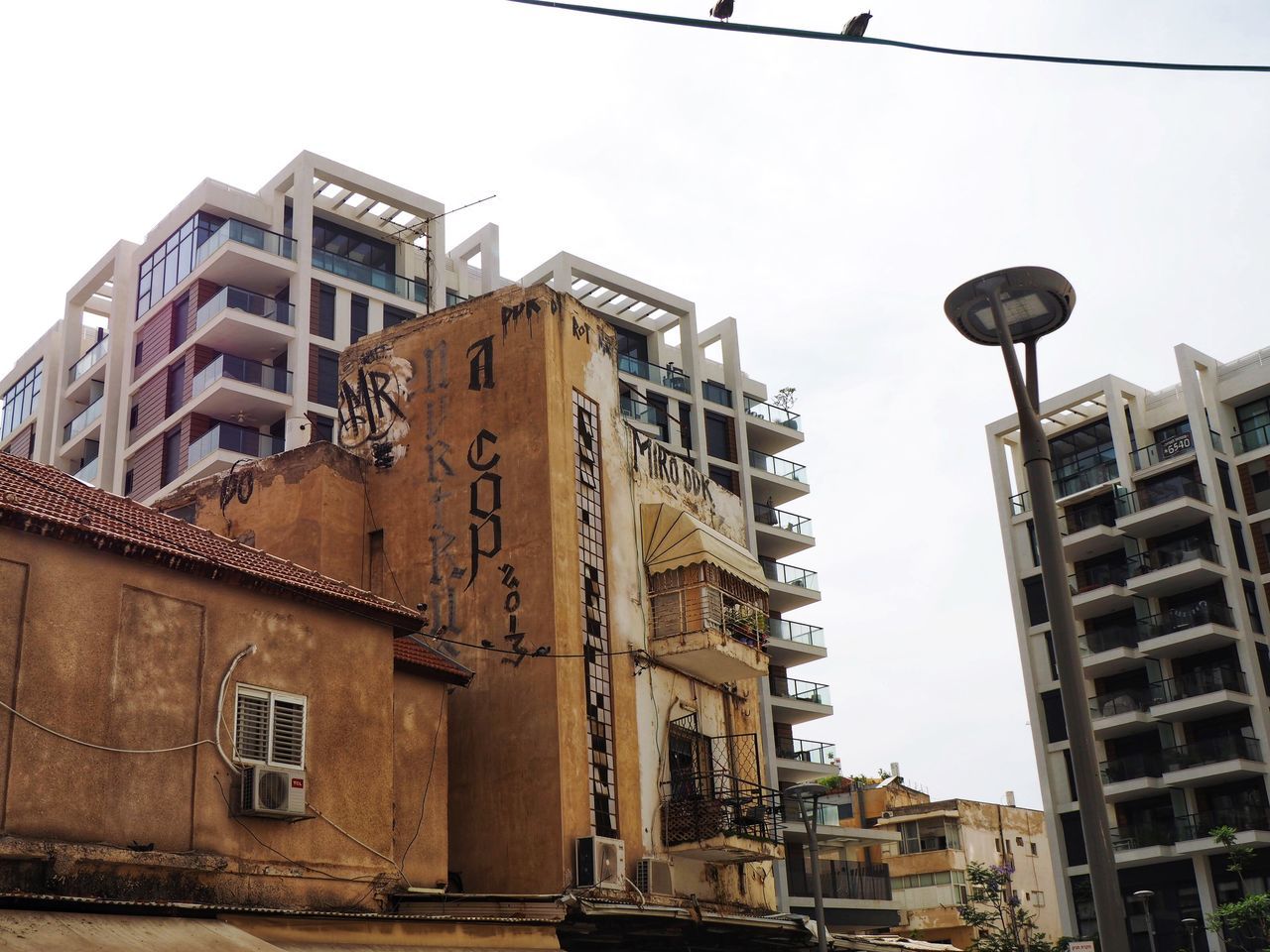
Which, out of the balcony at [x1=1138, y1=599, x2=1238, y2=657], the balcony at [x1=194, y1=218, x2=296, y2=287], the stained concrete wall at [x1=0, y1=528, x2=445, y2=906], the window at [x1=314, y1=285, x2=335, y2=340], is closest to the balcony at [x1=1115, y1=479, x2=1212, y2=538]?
the balcony at [x1=1138, y1=599, x2=1238, y2=657]

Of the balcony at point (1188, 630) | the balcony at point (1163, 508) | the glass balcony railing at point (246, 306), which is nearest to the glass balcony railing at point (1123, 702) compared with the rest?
the balcony at point (1188, 630)

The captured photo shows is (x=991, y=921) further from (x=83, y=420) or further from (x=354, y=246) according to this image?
(x=83, y=420)

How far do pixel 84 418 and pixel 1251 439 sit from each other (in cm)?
4691

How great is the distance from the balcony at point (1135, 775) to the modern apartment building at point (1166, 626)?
0.07 metres

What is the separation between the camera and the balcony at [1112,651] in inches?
2124

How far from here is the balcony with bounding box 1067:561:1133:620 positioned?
5506cm

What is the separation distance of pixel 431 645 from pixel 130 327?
36536 mm

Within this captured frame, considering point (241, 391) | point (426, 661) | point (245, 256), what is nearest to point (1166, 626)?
→ point (241, 391)

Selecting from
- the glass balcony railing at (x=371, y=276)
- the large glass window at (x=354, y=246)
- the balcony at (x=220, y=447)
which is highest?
the large glass window at (x=354, y=246)

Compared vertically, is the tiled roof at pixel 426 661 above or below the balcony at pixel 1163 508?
below

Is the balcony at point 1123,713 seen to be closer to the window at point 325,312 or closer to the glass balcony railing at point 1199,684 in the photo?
the glass balcony railing at point 1199,684

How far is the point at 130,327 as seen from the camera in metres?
53.8

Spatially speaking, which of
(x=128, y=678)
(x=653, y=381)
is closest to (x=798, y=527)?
(x=653, y=381)

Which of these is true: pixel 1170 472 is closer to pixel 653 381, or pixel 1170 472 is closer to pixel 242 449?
pixel 653 381
